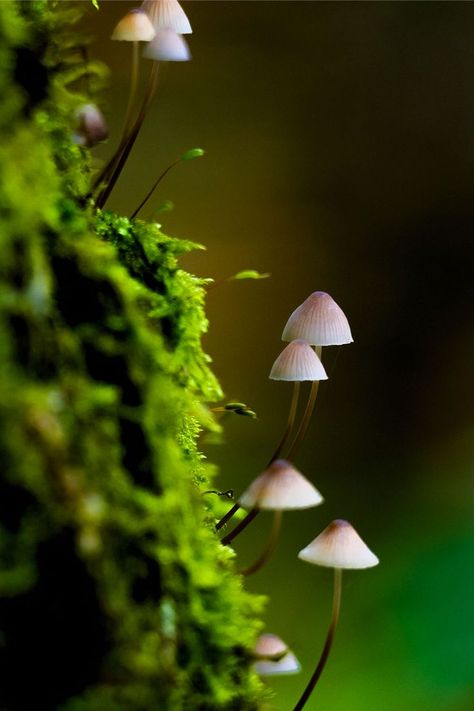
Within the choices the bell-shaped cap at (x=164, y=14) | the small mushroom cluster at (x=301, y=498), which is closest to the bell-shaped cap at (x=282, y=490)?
the small mushroom cluster at (x=301, y=498)

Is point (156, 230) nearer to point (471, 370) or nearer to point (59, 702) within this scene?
point (59, 702)

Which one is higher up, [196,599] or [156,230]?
[156,230]

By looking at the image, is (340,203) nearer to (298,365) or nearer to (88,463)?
(298,365)

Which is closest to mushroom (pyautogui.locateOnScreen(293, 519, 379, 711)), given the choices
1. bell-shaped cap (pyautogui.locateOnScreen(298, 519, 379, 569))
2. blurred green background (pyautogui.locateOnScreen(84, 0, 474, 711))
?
bell-shaped cap (pyautogui.locateOnScreen(298, 519, 379, 569))

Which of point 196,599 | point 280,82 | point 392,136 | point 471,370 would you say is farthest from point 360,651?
Answer: point 196,599

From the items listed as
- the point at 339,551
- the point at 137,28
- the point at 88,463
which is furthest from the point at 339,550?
the point at 137,28

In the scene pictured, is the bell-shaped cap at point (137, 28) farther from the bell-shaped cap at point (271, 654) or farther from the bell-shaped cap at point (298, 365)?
the bell-shaped cap at point (271, 654)
